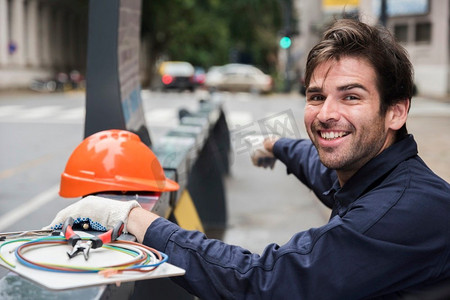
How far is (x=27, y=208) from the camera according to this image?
758cm

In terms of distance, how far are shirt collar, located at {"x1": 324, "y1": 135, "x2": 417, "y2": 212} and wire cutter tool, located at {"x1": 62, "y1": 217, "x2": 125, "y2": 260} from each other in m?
0.71

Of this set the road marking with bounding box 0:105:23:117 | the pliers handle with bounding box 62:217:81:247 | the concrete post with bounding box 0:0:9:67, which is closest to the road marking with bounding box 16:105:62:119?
the road marking with bounding box 0:105:23:117

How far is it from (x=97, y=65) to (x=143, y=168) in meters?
1.03

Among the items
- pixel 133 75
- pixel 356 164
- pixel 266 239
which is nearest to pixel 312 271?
pixel 356 164

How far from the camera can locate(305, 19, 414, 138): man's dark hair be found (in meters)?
2.16

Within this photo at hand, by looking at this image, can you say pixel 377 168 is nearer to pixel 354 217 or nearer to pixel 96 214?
pixel 354 217

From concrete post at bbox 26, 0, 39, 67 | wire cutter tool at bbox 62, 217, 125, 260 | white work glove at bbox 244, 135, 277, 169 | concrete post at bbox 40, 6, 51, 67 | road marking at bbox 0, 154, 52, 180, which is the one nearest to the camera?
wire cutter tool at bbox 62, 217, 125, 260

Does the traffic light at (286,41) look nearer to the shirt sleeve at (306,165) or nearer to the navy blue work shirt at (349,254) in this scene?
the shirt sleeve at (306,165)

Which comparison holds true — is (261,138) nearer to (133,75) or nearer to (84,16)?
(133,75)

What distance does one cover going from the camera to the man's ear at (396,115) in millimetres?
2223

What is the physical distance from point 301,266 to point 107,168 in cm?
101

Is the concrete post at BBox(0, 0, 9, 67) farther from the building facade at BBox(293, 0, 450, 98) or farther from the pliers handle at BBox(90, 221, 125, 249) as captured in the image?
the pliers handle at BBox(90, 221, 125, 249)

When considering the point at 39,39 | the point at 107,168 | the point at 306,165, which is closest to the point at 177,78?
the point at 39,39

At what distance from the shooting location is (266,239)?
21.5ft
